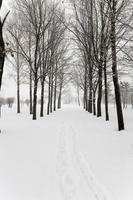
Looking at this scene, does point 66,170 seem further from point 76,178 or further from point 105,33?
point 105,33

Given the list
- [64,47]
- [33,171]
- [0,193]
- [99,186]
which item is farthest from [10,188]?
[64,47]

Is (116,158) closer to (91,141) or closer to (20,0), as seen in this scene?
(91,141)

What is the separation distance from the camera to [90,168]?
20.0 ft

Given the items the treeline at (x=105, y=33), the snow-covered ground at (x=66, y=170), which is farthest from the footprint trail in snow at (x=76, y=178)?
the treeline at (x=105, y=33)

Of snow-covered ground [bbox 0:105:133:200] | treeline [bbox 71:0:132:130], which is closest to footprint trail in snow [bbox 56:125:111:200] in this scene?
snow-covered ground [bbox 0:105:133:200]

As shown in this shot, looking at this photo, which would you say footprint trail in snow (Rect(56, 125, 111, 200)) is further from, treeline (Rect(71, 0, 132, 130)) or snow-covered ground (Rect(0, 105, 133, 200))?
treeline (Rect(71, 0, 132, 130))

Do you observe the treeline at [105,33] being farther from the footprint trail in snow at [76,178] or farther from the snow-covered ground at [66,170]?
the footprint trail in snow at [76,178]

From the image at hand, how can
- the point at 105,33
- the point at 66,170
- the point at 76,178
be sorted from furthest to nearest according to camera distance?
the point at 105,33 → the point at 66,170 → the point at 76,178

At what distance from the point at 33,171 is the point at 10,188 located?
113 cm

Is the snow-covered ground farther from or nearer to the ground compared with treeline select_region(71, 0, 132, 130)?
nearer to the ground

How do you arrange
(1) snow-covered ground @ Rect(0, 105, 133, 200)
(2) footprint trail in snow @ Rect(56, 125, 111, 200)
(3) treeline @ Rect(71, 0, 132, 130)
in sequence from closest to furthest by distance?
(2) footprint trail in snow @ Rect(56, 125, 111, 200), (1) snow-covered ground @ Rect(0, 105, 133, 200), (3) treeline @ Rect(71, 0, 132, 130)

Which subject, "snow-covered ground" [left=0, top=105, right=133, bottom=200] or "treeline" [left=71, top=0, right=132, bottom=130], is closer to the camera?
"snow-covered ground" [left=0, top=105, right=133, bottom=200]

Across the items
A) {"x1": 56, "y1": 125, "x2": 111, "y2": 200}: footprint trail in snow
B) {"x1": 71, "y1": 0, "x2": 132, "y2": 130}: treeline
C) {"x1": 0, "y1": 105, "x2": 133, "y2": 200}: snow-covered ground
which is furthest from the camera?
{"x1": 71, "y1": 0, "x2": 132, "y2": 130}: treeline

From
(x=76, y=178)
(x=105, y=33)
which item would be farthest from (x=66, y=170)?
(x=105, y=33)
